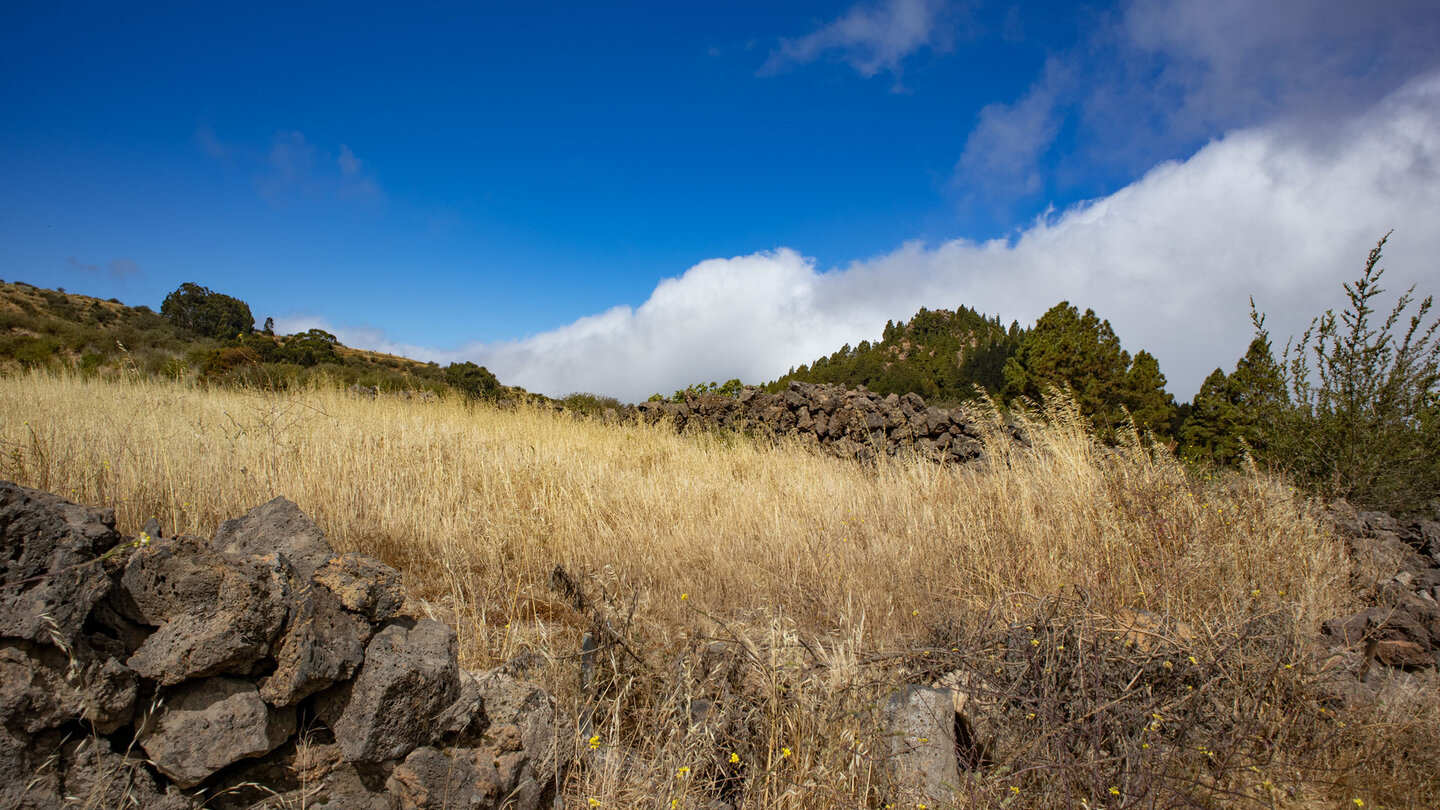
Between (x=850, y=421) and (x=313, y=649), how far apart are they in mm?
10015

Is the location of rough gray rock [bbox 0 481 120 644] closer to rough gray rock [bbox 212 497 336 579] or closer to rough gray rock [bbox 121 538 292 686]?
rough gray rock [bbox 121 538 292 686]

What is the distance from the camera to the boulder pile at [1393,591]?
355cm

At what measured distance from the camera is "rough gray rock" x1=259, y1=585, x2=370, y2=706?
190 centimetres

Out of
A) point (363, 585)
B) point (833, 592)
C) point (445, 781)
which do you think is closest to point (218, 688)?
point (363, 585)

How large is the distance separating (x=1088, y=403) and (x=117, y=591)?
26.1 meters

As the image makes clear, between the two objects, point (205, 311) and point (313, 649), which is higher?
point (205, 311)

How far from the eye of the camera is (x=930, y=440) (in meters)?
11.1

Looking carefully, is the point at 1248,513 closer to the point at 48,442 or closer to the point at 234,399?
the point at 48,442

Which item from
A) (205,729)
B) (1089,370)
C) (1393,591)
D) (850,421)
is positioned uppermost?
(1089,370)

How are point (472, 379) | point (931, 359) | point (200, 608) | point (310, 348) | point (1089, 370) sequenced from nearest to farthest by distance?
point (200, 608) → point (472, 379) → point (310, 348) → point (1089, 370) → point (931, 359)

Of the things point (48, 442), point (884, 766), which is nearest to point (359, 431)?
point (48, 442)

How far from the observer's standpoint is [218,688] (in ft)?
6.11

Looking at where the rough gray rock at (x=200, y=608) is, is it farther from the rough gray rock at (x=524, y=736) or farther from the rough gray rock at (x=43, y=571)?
the rough gray rock at (x=524, y=736)

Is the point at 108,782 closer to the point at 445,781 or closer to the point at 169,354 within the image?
the point at 445,781
